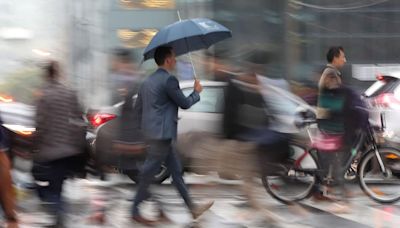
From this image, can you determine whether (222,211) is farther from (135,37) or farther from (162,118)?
(135,37)

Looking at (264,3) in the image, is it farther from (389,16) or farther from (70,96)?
(70,96)

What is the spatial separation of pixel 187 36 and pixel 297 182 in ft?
7.54

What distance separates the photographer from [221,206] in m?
9.86

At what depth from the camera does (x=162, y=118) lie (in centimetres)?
827

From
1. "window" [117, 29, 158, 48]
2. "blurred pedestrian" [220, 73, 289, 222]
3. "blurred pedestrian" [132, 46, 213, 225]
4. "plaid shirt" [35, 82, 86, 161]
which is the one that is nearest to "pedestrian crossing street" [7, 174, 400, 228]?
"blurred pedestrian" [220, 73, 289, 222]

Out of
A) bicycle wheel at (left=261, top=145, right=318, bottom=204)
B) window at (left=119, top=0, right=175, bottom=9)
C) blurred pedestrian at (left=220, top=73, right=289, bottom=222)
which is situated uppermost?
blurred pedestrian at (left=220, top=73, right=289, bottom=222)

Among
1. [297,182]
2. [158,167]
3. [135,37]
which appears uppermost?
[158,167]

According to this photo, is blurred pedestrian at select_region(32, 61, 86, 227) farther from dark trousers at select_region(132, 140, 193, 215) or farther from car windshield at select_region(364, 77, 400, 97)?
car windshield at select_region(364, 77, 400, 97)

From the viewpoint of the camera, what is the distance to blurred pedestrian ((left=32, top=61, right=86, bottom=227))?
7.71 m

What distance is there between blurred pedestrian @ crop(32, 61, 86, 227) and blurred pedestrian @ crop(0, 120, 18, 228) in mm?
297

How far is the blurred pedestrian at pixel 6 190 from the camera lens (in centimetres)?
755

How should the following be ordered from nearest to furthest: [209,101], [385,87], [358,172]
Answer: [358,172]
[209,101]
[385,87]

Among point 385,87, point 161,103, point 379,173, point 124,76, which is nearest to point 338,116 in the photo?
point 379,173

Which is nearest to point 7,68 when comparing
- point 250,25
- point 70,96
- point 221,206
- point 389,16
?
point 250,25
